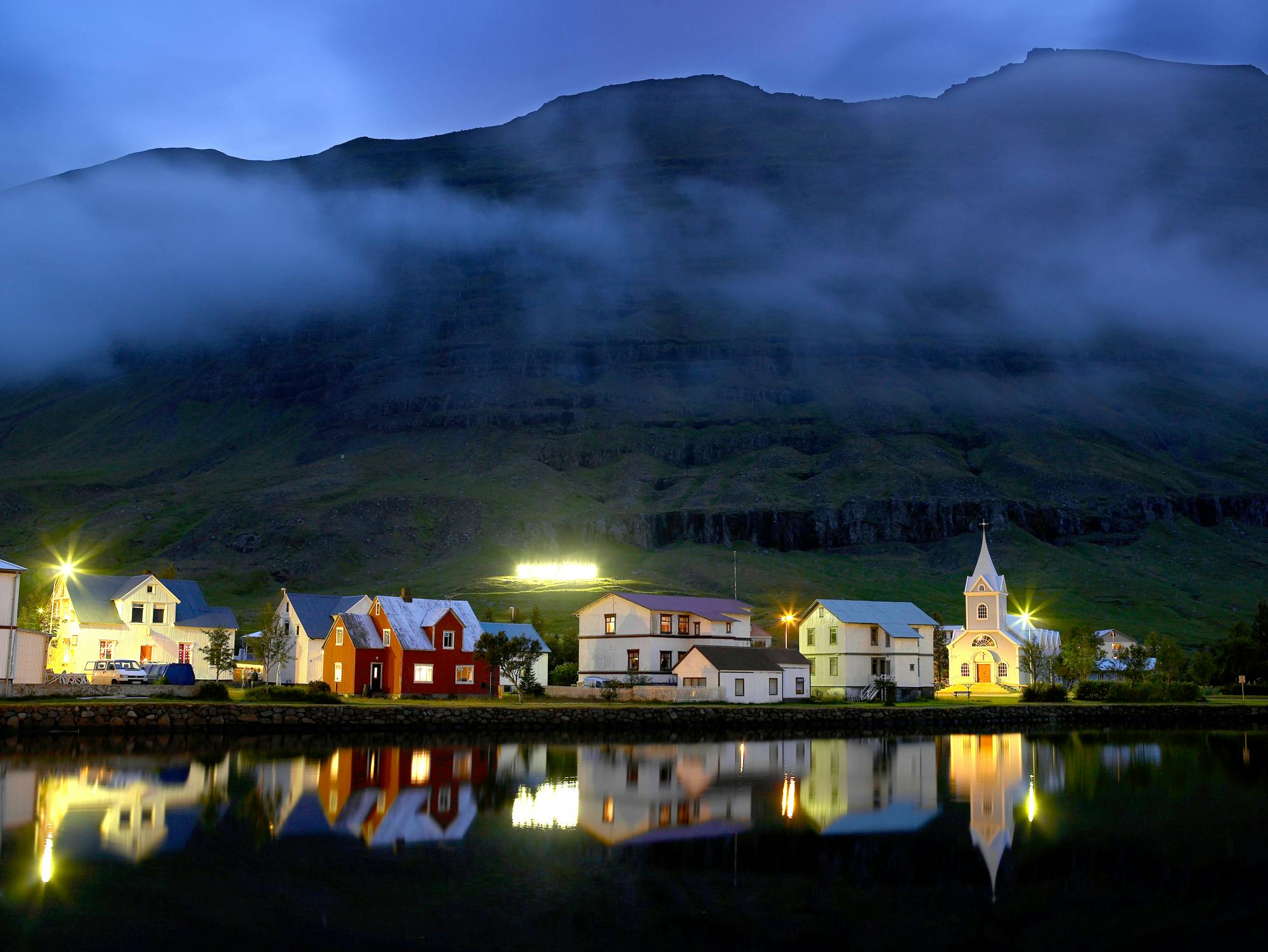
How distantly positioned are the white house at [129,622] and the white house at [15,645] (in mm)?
20961

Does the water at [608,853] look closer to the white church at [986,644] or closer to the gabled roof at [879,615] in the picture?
the gabled roof at [879,615]

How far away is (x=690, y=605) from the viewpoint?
279 feet

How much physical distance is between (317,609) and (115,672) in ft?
→ 49.0


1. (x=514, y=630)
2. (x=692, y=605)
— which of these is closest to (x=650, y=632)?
(x=692, y=605)

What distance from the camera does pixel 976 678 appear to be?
95.8 metres

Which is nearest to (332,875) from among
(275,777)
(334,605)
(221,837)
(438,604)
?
(221,837)

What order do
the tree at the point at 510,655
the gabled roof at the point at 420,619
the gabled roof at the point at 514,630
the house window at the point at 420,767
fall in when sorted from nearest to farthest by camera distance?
the house window at the point at 420,767 → the tree at the point at 510,655 → the gabled roof at the point at 420,619 → the gabled roof at the point at 514,630

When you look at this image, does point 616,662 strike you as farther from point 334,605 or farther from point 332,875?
point 332,875

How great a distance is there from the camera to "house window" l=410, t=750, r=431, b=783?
38625 millimetres

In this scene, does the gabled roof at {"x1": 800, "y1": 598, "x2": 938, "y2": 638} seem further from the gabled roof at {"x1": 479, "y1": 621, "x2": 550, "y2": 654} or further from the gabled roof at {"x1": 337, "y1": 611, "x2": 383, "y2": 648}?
the gabled roof at {"x1": 337, "y1": 611, "x2": 383, "y2": 648}

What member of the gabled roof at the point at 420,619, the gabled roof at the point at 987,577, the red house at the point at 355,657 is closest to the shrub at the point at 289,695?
the red house at the point at 355,657

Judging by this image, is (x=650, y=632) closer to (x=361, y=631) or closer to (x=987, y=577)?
(x=361, y=631)

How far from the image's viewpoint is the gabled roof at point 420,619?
74.9m

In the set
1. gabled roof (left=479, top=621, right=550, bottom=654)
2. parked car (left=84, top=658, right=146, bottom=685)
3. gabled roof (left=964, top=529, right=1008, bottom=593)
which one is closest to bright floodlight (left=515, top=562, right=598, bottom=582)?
gabled roof (left=479, top=621, right=550, bottom=654)
